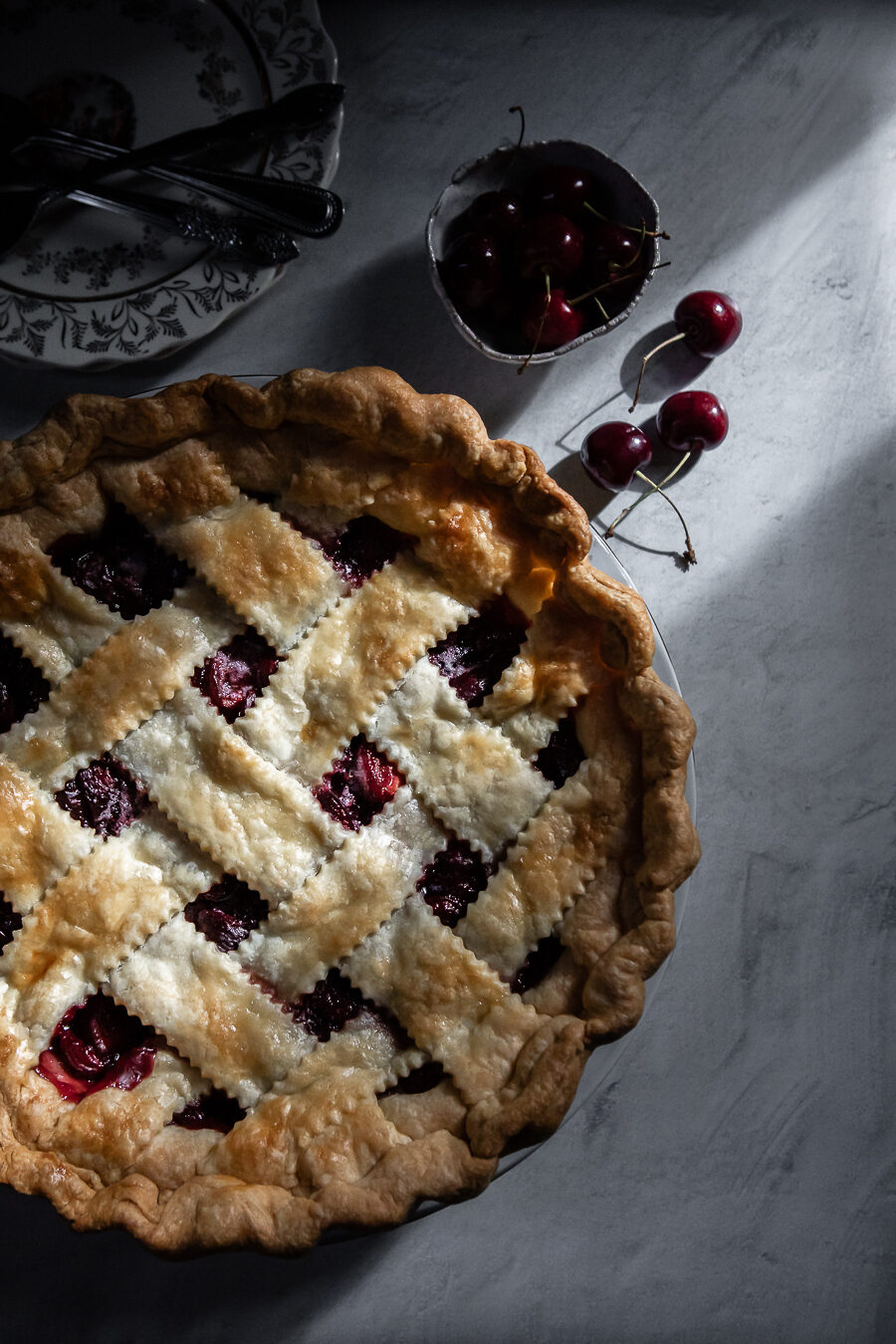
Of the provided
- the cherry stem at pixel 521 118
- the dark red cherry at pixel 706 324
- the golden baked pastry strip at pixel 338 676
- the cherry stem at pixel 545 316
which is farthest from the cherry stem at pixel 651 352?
the golden baked pastry strip at pixel 338 676

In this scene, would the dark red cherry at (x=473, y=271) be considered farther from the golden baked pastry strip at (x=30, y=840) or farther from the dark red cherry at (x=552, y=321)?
the golden baked pastry strip at (x=30, y=840)

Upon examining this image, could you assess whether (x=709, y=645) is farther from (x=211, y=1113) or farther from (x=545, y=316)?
(x=211, y=1113)

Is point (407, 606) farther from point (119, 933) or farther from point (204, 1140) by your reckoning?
point (204, 1140)

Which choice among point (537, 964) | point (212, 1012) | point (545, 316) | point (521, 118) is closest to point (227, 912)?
point (212, 1012)

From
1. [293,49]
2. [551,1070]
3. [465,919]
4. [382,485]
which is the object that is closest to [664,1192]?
[551,1070]

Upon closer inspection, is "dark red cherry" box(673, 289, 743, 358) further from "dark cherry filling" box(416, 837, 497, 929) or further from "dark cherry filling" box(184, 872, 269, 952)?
"dark cherry filling" box(184, 872, 269, 952)

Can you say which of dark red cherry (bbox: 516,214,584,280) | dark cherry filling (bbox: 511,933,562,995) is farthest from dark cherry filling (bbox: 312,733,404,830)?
dark red cherry (bbox: 516,214,584,280)

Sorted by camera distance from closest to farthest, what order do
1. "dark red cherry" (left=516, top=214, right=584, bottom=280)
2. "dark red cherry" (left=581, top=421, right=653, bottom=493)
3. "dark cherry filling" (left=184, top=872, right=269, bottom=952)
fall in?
1. "dark cherry filling" (left=184, top=872, right=269, bottom=952)
2. "dark red cherry" (left=516, top=214, right=584, bottom=280)
3. "dark red cherry" (left=581, top=421, right=653, bottom=493)
